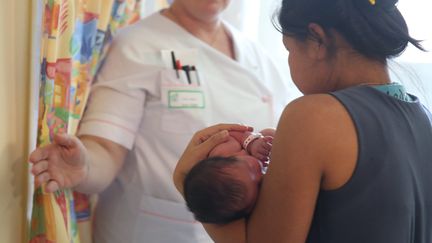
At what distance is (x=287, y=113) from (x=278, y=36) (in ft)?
3.88

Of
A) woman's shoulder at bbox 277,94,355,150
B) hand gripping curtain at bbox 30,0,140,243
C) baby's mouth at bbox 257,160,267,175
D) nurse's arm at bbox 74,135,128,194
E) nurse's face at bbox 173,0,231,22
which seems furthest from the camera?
nurse's face at bbox 173,0,231,22

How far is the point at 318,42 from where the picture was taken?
2.63 ft

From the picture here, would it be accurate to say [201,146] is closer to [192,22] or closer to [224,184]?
[224,184]

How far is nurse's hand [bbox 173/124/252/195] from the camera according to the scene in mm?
904

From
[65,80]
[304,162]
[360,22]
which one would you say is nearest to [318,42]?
[360,22]

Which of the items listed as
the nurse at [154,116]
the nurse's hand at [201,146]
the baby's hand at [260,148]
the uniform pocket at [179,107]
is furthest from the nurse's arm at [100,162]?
the baby's hand at [260,148]

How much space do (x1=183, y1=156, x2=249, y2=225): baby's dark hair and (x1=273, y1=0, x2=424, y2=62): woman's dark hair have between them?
0.78 feet

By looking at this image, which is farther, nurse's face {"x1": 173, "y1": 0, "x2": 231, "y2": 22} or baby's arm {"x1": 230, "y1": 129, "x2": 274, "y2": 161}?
nurse's face {"x1": 173, "y1": 0, "x2": 231, "y2": 22}

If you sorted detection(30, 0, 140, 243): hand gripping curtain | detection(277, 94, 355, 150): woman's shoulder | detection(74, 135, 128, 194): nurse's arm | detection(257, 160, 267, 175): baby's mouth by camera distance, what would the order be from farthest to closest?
1. detection(74, 135, 128, 194): nurse's arm
2. detection(30, 0, 140, 243): hand gripping curtain
3. detection(257, 160, 267, 175): baby's mouth
4. detection(277, 94, 355, 150): woman's shoulder

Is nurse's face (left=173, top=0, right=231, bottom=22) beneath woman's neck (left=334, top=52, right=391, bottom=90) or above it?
beneath

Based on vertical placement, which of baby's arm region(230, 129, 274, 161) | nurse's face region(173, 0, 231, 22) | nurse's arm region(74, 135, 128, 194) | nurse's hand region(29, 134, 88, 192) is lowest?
nurse's arm region(74, 135, 128, 194)

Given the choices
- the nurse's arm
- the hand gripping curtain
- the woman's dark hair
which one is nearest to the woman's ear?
the woman's dark hair

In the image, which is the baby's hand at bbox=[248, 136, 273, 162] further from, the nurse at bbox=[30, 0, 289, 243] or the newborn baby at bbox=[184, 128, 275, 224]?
the nurse at bbox=[30, 0, 289, 243]

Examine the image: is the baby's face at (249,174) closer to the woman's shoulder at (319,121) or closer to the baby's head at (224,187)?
the baby's head at (224,187)
